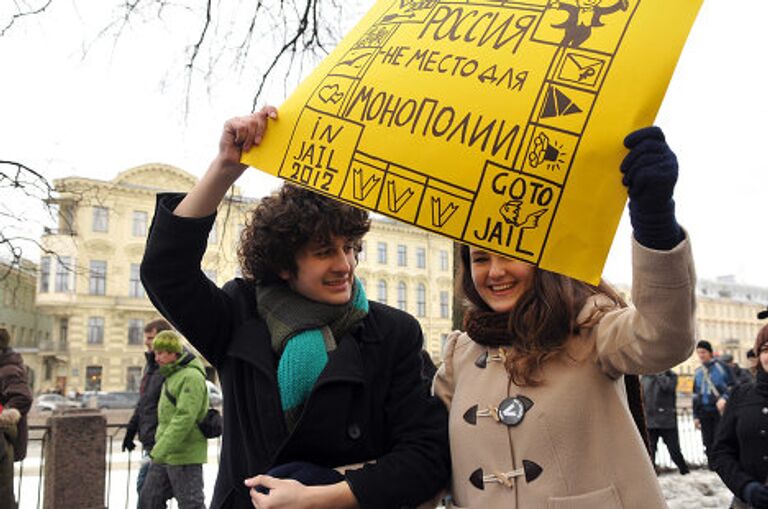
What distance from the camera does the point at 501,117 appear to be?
5.07ft

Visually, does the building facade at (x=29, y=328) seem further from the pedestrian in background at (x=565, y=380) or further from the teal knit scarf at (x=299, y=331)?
the pedestrian in background at (x=565, y=380)

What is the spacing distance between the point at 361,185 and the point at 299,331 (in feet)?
1.93

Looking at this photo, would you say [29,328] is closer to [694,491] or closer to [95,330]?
[95,330]

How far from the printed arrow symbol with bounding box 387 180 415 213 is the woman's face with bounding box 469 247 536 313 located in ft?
1.67

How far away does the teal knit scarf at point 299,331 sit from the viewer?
1921 millimetres

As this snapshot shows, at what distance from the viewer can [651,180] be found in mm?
1405

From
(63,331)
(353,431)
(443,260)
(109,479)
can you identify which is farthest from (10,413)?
(443,260)

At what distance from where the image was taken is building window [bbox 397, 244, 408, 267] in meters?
56.7

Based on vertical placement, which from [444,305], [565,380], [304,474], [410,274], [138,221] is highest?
[138,221]

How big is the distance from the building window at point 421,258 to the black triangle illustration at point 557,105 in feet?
184

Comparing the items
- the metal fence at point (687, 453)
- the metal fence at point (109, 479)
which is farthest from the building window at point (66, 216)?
the metal fence at point (687, 453)

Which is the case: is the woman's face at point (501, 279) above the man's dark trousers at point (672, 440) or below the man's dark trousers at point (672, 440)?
above

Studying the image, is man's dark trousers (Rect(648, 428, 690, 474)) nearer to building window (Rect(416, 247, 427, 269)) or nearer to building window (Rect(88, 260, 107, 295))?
building window (Rect(88, 260, 107, 295))

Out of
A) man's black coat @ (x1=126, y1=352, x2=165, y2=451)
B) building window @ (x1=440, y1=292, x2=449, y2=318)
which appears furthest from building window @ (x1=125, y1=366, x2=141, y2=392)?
man's black coat @ (x1=126, y1=352, x2=165, y2=451)
